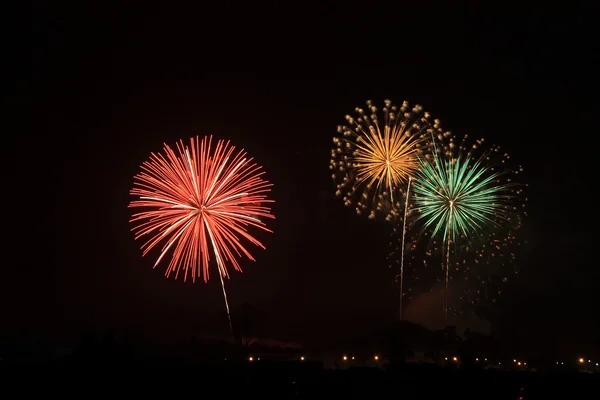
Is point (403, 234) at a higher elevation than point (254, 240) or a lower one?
higher

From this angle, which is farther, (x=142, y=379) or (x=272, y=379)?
(x=272, y=379)

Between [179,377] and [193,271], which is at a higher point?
[193,271]

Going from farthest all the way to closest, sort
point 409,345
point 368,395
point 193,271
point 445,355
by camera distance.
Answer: point 445,355
point 409,345
point 193,271
point 368,395

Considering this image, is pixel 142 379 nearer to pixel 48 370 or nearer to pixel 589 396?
pixel 48 370

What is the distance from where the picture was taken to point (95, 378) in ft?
129

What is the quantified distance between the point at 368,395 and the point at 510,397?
26.8ft

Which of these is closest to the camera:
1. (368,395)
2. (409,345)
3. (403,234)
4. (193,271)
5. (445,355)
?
(368,395)

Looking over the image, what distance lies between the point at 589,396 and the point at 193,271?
24.0m

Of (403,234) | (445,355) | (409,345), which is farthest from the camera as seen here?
(445,355)

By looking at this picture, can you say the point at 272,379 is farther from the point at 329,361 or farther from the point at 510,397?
the point at 329,361

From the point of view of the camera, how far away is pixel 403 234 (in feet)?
177

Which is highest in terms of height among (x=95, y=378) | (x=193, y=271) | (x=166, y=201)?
(x=166, y=201)

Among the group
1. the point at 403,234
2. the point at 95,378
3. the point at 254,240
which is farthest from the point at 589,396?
the point at 95,378

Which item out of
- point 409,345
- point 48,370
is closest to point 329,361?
point 409,345
